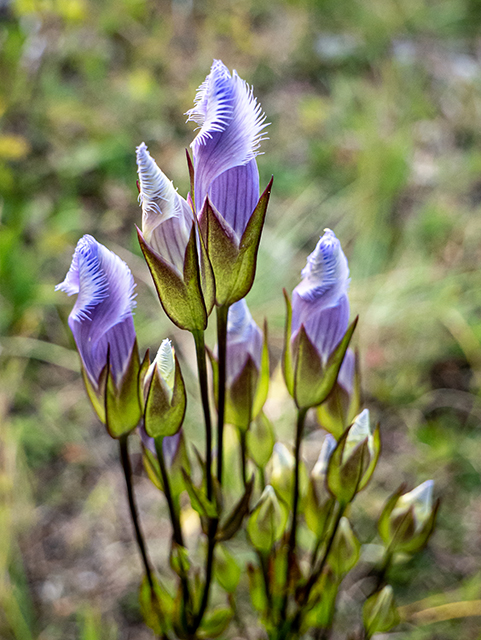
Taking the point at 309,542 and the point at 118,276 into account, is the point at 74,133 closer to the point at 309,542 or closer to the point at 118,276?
the point at 309,542

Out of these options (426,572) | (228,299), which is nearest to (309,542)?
(426,572)

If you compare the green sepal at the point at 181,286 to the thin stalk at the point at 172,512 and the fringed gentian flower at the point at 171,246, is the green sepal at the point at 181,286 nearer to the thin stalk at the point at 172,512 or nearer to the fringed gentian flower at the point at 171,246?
the fringed gentian flower at the point at 171,246

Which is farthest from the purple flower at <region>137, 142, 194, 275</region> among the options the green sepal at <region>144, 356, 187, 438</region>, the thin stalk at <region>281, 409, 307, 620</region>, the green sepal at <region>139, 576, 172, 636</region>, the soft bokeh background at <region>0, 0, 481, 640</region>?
the soft bokeh background at <region>0, 0, 481, 640</region>

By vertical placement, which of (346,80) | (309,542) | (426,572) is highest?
(346,80)

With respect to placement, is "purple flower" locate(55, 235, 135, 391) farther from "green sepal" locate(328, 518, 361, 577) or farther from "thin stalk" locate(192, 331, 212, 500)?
"green sepal" locate(328, 518, 361, 577)

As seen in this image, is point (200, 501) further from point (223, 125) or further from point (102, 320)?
point (223, 125)

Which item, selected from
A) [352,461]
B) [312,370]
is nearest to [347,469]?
[352,461]
